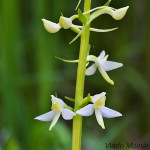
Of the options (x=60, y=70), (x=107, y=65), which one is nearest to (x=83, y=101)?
(x=107, y=65)

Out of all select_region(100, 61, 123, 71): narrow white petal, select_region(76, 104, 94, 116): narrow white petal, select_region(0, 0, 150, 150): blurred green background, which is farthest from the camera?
select_region(0, 0, 150, 150): blurred green background

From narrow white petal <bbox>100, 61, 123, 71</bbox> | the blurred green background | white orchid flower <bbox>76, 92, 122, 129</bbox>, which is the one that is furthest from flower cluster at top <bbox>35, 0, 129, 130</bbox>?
the blurred green background

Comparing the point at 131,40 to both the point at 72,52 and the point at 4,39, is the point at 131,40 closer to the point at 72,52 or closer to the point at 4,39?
the point at 72,52

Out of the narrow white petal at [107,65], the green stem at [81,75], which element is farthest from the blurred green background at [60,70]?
the green stem at [81,75]

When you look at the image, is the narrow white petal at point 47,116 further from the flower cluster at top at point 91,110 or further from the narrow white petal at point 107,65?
the narrow white petal at point 107,65

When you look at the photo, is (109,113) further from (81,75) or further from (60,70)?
(60,70)

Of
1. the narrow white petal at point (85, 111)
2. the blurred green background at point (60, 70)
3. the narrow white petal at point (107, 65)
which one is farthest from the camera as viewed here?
the blurred green background at point (60, 70)

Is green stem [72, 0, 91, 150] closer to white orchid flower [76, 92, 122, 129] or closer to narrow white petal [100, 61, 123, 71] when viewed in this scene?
white orchid flower [76, 92, 122, 129]

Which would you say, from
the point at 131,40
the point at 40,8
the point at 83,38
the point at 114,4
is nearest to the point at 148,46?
the point at 131,40
